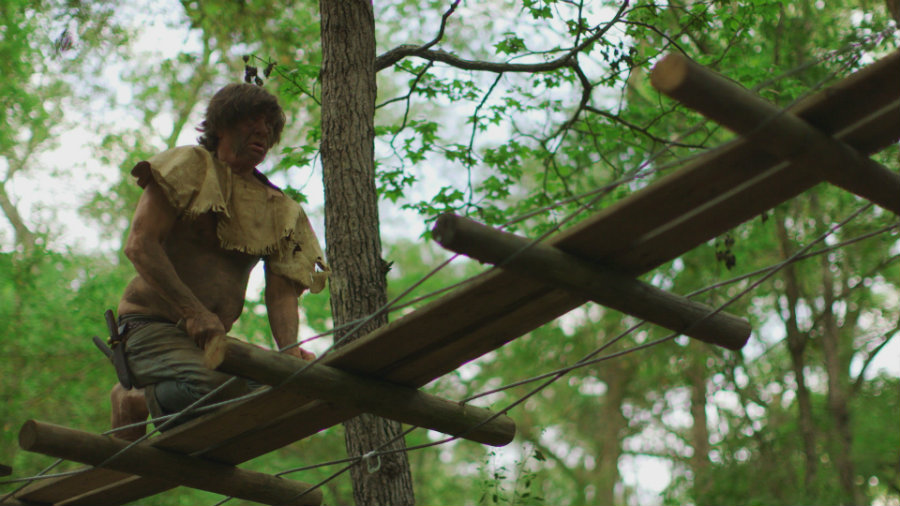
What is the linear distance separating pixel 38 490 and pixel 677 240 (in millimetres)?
3101

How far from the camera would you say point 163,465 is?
12.9ft

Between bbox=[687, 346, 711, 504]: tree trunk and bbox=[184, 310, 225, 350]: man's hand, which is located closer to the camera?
bbox=[184, 310, 225, 350]: man's hand

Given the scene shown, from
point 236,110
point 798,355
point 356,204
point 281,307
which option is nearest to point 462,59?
point 356,204

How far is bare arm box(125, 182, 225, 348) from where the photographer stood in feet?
11.7

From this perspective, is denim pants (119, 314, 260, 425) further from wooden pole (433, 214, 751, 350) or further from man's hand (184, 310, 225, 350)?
wooden pole (433, 214, 751, 350)

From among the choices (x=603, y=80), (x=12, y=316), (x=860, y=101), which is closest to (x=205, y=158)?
(x=860, y=101)

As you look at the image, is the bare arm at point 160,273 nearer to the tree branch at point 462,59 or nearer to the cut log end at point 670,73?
the cut log end at point 670,73

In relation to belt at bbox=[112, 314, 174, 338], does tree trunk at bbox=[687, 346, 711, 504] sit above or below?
above

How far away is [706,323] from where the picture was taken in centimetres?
329

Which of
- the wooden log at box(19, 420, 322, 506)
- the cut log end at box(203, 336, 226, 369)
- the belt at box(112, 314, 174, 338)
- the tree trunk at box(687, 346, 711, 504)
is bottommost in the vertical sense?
the wooden log at box(19, 420, 322, 506)

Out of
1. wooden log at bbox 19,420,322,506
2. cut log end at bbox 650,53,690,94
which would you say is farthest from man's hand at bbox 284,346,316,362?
cut log end at bbox 650,53,690,94

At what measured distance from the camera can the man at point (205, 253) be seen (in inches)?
145

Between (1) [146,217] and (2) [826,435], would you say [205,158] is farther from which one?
(2) [826,435]

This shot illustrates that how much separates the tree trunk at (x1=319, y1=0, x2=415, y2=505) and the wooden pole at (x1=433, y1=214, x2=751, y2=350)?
Result: 193cm
